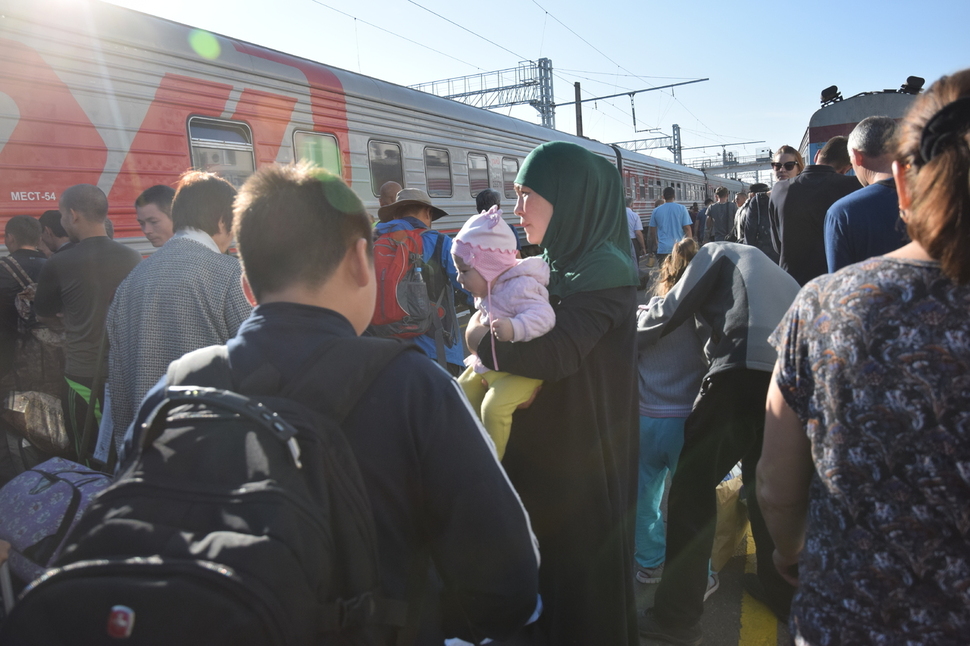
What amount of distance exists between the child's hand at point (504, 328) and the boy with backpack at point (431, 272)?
2.04 meters

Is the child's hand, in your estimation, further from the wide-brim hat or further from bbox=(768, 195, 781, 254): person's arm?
bbox=(768, 195, 781, 254): person's arm

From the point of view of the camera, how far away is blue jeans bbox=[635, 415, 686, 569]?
8.92 ft

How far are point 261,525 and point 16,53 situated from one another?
16.0 feet

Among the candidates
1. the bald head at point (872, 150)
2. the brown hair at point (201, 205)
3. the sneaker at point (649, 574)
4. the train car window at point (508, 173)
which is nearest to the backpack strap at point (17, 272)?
the brown hair at point (201, 205)

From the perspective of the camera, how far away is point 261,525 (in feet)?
2.78

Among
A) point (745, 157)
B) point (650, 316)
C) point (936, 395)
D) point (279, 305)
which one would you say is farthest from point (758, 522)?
point (745, 157)

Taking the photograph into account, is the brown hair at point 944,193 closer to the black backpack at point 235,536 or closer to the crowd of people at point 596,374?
the crowd of people at point 596,374

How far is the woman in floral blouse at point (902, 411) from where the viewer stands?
3.07 ft

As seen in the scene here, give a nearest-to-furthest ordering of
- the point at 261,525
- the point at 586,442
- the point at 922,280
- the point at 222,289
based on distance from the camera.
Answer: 1. the point at 261,525
2. the point at 922,280
3. the point at 586,442
4. the point at 222,289

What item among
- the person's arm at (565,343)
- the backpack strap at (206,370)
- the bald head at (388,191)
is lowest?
the person's arm at (565,343)

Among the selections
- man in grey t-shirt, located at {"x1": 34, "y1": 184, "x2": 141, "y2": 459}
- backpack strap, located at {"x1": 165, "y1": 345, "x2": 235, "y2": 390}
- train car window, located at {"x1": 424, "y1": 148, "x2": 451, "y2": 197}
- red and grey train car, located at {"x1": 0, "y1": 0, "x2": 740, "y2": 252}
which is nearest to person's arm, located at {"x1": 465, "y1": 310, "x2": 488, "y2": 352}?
backpack strap, located at {"x1": 165, "y1": 345, "x2": 235, "y2": 390}

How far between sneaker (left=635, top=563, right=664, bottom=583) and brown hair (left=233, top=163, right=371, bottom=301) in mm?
2521

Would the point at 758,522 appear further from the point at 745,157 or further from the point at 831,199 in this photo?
the point at 745,157

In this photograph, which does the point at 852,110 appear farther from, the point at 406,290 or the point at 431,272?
the point at 406,290
